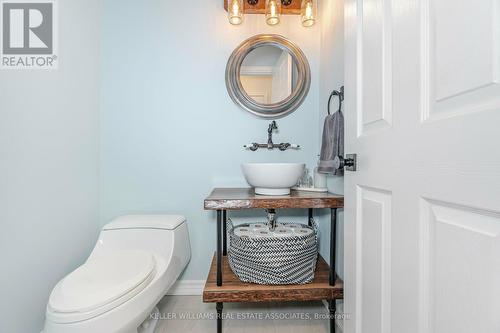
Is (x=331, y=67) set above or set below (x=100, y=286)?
above

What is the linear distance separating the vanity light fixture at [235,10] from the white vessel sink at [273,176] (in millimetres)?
1022

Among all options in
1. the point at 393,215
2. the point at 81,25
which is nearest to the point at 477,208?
the point at 393,215

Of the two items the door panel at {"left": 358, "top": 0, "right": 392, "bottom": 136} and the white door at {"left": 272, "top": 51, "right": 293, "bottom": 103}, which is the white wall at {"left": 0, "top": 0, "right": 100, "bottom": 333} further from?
the door panel at {"left": 358, "top": 0, "right": 392, "bottom": 136}

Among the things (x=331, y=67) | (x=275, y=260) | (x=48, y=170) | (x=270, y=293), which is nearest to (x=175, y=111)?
(x=48, y=170)

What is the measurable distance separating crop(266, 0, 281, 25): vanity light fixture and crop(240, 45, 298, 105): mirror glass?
0.17 m

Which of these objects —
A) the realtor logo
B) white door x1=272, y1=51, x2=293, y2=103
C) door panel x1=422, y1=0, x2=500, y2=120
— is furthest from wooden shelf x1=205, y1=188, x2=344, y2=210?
the realtor logo

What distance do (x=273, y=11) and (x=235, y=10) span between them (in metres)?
0.25

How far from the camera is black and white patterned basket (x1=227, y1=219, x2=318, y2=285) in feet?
4.17

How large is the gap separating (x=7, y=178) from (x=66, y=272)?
24.9 inches

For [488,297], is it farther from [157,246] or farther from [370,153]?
[157,246]

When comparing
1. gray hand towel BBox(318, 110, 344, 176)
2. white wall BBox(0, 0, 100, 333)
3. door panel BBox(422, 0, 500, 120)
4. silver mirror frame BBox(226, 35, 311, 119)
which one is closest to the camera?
door panel BBox(422, 0, 500, 120)

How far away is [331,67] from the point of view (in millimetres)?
1589

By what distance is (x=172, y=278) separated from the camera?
147cm

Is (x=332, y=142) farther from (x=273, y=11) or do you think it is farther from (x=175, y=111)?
(x=175, y=111)
